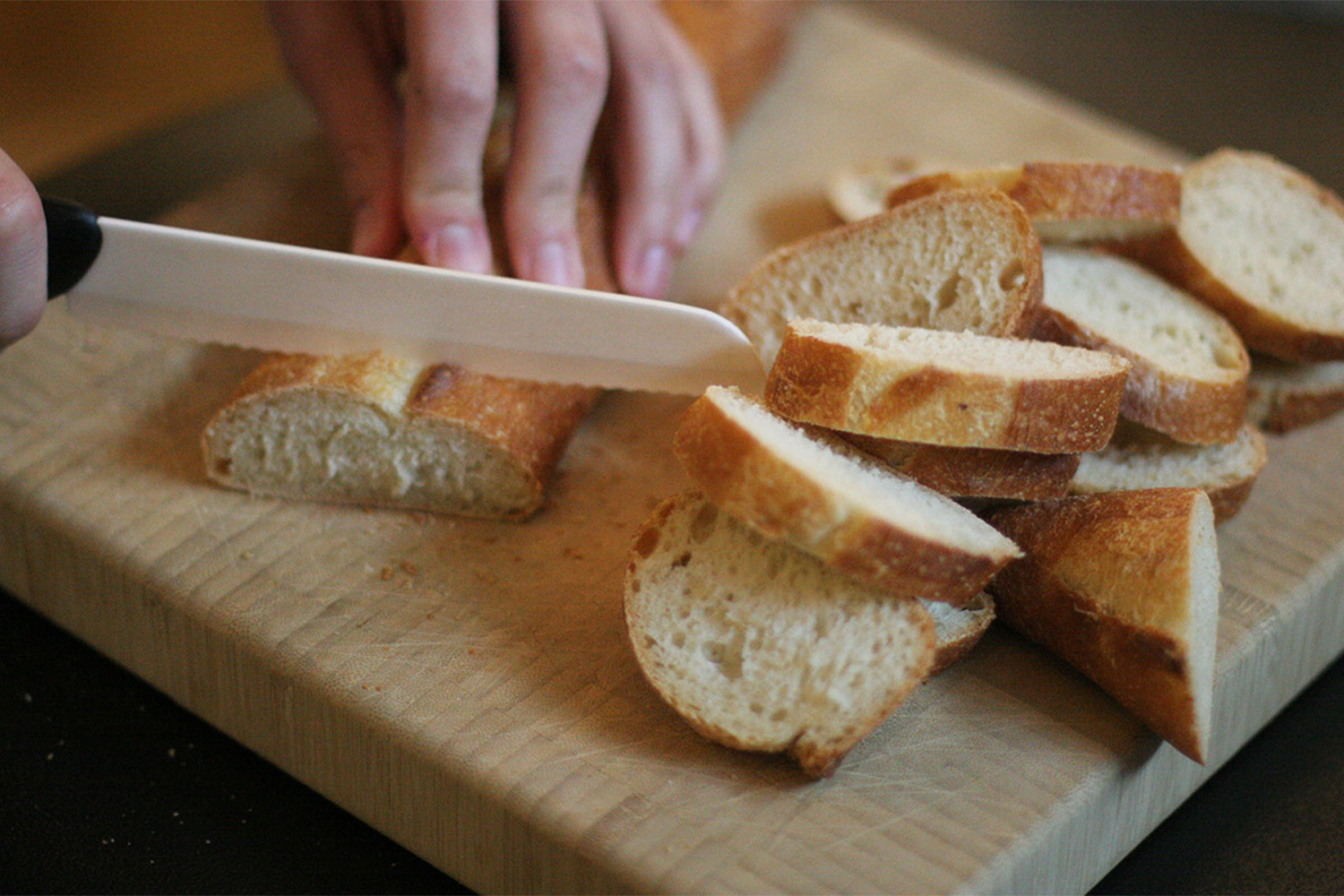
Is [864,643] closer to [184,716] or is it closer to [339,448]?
[339,448]

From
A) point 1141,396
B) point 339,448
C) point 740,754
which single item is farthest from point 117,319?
point 1141,396

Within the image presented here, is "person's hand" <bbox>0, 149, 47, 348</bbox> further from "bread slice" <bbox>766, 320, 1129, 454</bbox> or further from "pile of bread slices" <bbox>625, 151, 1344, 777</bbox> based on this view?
"bread slice" <bbox>766, 320, 1129, 454</bbox>

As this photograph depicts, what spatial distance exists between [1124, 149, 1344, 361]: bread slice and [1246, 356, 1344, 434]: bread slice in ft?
0.23

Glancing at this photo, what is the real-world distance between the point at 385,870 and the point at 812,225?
2.12 meters

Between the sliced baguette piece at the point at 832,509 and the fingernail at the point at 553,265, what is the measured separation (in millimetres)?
697

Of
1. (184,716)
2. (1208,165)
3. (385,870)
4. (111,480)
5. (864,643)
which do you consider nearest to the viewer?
(864,643)

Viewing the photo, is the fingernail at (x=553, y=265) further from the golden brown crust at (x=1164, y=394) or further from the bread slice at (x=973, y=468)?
the golden brown crust at (x=1164, y=394)

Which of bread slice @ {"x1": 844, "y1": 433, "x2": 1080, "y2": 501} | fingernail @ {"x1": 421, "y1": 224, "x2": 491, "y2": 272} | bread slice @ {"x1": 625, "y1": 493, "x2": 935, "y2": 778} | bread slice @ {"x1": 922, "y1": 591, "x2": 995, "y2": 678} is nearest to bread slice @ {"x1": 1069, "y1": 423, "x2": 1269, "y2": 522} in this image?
bread slice @ {"x1": 844, "y1": 433, "x2": 1080, "y2": 501}

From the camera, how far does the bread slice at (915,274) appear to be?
2246 millimetres

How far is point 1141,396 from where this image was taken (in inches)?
89.0

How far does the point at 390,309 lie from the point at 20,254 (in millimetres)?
642

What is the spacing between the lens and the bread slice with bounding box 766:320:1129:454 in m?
1.91

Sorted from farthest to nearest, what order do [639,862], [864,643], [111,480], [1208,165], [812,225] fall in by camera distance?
[812,225] → [1208,165] → [111,480] → [864,643] → [639,862]

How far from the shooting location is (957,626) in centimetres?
199
